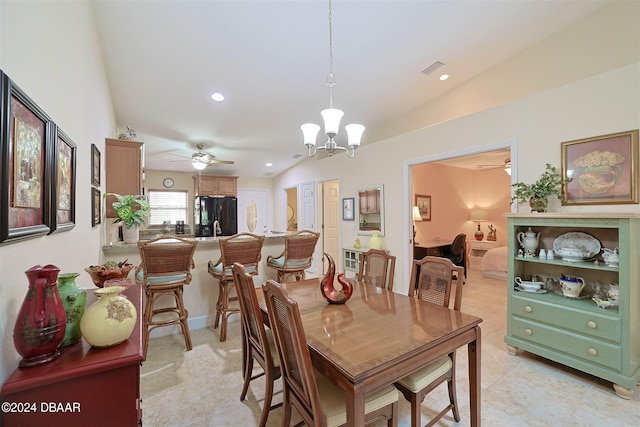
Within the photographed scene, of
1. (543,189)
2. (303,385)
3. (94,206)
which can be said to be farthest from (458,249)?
(94,206)

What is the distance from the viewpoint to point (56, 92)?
1370mm

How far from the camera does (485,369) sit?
2.38 m

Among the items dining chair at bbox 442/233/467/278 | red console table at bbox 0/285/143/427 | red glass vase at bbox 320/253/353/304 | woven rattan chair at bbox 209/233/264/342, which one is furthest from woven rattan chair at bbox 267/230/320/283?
dining chair at bbox 442/233/467/278

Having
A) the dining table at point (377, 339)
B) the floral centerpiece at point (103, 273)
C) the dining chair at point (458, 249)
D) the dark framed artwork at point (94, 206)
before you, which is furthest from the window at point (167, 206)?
the dining chair at point (458, 249)

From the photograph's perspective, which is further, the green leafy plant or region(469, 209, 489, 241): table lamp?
region(469, 209, 489, 241): table lamp

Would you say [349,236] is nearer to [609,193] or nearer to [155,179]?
[609,193]

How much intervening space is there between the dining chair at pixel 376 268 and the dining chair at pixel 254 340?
1.06 meters

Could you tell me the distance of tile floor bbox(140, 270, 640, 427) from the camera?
1.81 m

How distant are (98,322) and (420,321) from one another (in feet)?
4.86

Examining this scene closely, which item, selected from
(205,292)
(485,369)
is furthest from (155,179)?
(485,369)

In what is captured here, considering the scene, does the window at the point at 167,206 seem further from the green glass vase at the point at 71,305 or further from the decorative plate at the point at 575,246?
the decorative plate at the point at 575,246

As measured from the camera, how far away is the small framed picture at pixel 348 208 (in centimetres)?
516

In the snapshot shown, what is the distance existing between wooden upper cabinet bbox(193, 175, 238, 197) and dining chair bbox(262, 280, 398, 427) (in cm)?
592

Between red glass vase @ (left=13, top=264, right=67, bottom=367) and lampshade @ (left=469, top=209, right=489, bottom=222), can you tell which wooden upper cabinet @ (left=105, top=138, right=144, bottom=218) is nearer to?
red glass vase @ (left=13, top=264, right=67, bottom=367)
